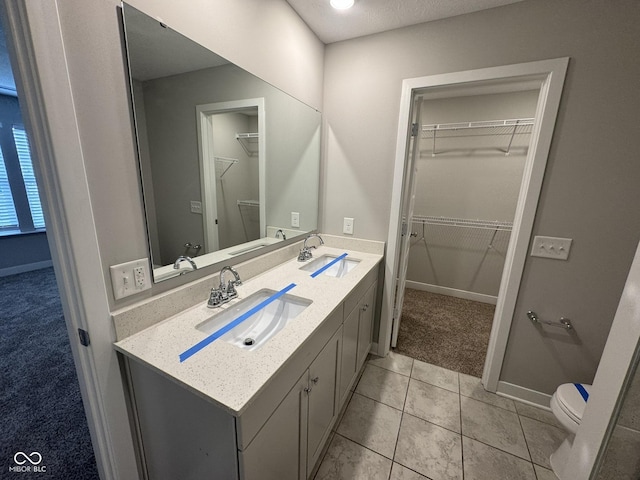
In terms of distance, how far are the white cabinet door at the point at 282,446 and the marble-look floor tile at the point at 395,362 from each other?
43.5 inches

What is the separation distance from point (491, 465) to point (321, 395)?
1011mm

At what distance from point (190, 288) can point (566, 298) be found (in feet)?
7.01

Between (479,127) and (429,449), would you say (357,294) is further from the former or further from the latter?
(479,127)

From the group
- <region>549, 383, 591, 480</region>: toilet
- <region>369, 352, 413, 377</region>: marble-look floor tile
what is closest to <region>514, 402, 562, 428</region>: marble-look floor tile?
<region>549, 383, 591, 480</region>: toilet

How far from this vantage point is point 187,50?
1.04 meters

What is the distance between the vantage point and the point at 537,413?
1.67 metres

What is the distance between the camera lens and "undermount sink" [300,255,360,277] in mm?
1828

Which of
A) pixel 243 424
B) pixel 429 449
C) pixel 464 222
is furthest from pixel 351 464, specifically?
pixel 464 222

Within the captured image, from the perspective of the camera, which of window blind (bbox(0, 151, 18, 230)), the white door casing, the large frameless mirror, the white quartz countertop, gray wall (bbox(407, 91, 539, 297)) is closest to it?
the white quartz countertop

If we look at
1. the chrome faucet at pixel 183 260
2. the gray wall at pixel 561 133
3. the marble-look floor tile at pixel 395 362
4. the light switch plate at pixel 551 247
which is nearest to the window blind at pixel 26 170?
the chrome faucet at pixel 183 260

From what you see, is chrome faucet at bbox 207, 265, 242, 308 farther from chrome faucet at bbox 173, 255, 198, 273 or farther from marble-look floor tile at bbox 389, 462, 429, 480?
marble-look floor tile at bbox 389, 462, 429, 480

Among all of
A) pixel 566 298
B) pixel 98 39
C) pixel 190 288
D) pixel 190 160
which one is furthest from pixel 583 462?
pixel 98 39

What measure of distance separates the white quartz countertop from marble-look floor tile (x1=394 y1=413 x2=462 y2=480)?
0.95 metres

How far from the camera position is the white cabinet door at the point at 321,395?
1.09 m
